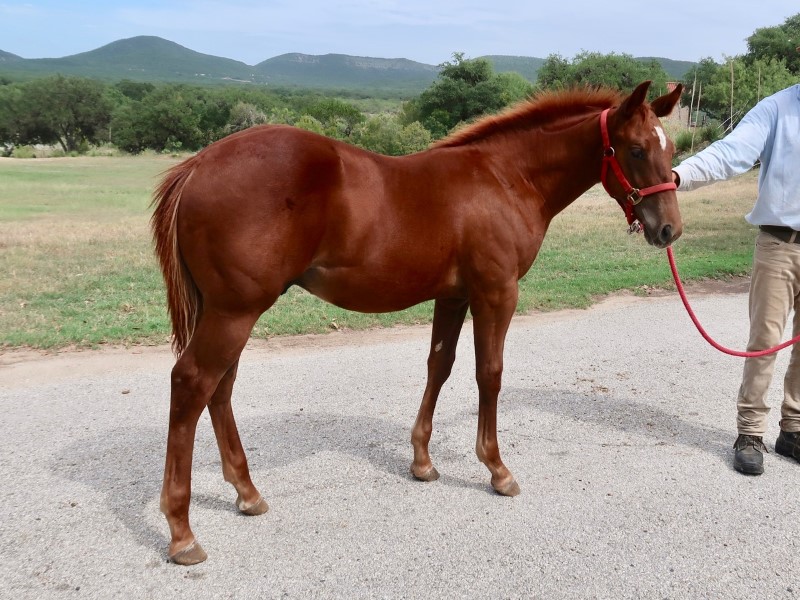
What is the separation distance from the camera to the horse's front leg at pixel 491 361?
3.36m

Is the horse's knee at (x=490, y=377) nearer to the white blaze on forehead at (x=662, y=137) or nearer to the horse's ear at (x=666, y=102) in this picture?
the white blaze on forehead at (x=662, y=137)

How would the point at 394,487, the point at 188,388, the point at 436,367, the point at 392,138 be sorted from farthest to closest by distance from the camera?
the point at 392,138, the point at 436,367, the point at 394,487, the point at 188,388

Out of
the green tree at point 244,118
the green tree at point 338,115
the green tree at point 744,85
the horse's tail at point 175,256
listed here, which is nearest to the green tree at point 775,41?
the green tree at point 744,85

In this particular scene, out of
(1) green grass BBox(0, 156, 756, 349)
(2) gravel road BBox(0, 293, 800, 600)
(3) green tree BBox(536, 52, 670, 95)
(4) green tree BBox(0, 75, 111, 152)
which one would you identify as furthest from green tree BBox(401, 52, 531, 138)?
(2) gravel road BBox(0, 293, 800, 600)

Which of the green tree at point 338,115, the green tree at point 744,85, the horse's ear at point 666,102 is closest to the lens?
the horse's ear at point 666,102

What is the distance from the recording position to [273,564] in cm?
289

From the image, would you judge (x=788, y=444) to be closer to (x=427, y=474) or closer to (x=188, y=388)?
(x=427, y=474)

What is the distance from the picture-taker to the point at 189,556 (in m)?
2.89

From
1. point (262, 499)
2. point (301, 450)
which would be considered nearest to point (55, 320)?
point (301, 450)

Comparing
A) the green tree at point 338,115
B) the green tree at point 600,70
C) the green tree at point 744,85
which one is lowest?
the green tree at point 338,115

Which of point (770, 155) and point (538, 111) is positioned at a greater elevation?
point (538, 111)

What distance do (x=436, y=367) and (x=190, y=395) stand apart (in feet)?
4.82

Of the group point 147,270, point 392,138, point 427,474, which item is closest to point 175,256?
point 427,474

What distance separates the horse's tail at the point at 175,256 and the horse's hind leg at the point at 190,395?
0.15 m
